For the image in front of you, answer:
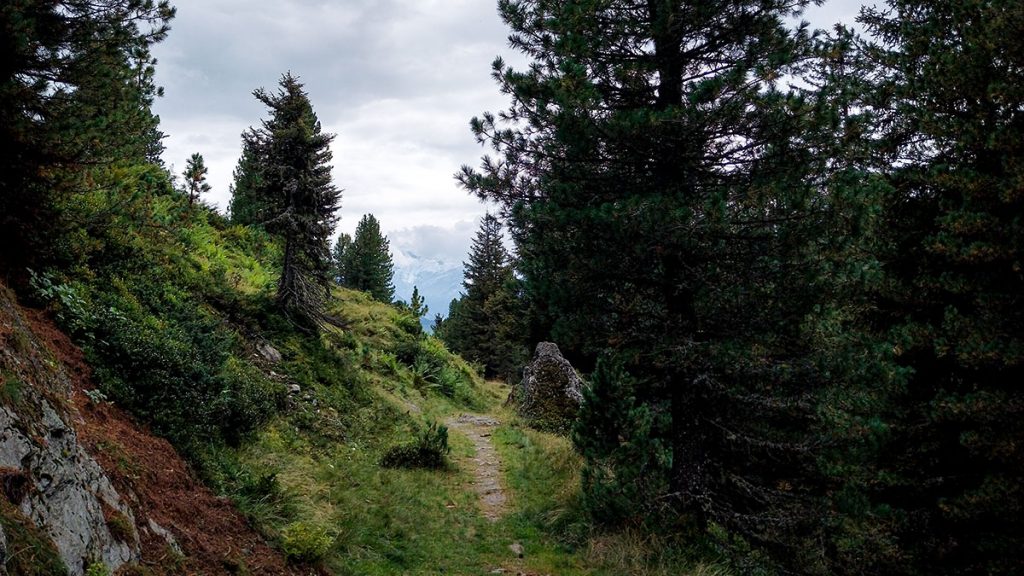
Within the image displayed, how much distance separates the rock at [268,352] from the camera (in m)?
12.2

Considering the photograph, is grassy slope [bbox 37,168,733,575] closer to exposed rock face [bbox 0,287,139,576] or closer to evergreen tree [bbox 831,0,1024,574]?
exposed rock face [bbox 0,287,139,576]

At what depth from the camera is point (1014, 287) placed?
6.94 metres

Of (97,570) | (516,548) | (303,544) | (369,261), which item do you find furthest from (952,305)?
(369,261)

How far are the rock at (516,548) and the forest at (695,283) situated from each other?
238 millimetres

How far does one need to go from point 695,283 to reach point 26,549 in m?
7.38

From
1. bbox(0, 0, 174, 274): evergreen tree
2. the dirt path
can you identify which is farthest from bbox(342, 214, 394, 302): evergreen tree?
bbox(0, 0, 174, 274): evergreen tree

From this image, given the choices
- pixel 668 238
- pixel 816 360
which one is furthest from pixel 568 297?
pixel 816 360

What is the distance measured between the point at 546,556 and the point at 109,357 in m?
6.52

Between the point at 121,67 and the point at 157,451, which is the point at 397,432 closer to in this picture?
the point at 157,451

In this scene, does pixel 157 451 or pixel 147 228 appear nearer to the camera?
pixel 157 451

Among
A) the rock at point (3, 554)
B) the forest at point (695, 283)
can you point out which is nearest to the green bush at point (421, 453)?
the forest at point (695, 283)

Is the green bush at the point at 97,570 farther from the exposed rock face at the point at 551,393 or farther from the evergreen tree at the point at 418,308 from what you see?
the evergreen tree at the point at 418,308

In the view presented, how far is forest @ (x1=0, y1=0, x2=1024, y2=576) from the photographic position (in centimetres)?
677

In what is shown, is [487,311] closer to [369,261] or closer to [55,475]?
[369,261]
